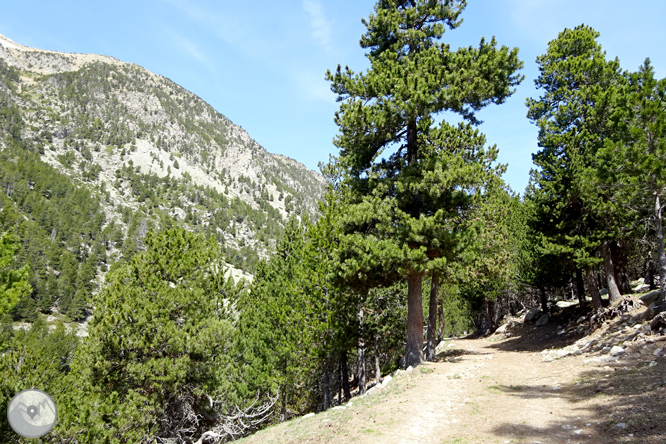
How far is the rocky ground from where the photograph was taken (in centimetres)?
564

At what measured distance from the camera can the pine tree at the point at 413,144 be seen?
1172 centimetres

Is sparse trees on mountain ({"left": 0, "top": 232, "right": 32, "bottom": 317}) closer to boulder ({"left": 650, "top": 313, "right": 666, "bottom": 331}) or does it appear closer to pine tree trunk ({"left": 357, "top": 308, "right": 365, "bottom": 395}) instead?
pine tree trunk ({"left": 357, "top": 308, "right": 365, "bottom": 395})

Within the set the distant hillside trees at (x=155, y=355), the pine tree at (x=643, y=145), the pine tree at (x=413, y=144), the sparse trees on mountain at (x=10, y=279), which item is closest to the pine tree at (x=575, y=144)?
the pine tree at (x=643, y=145)

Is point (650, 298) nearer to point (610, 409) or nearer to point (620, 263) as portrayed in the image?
point (620, 263)

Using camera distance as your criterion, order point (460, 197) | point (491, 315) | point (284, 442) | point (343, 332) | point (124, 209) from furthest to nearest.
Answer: point (124, 209) < point (491, 315) < point (343, 332) < point (460, 197) < point (284, 442)

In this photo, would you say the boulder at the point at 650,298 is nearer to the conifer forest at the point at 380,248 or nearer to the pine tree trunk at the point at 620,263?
the conifer forest at the point at 380,248

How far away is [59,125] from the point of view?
6983 inches

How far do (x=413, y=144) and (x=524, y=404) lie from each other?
9301 mm

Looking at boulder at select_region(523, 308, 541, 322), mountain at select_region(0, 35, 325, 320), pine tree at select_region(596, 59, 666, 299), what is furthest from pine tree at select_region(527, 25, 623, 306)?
mountain at select_region(0, 35, 325, 320)

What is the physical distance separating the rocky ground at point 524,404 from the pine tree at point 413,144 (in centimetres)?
311

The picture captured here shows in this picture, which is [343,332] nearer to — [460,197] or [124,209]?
[460,197]

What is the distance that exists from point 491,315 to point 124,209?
141 meters

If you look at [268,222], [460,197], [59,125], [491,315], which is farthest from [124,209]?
[460,197]

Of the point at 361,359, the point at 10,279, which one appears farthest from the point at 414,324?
the point at 10,279
